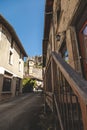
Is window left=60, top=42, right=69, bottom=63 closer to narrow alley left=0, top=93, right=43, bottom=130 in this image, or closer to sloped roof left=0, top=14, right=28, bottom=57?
narrow alley left=0, top=93, right=43, bottom=130

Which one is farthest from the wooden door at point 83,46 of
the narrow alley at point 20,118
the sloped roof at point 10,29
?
the sloped roof at point 10,29

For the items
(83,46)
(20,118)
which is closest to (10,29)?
(20,118)

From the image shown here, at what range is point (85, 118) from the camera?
0.76 m

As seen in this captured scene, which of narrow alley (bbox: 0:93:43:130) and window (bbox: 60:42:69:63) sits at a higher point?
window (bbox: 60:42:69:63)

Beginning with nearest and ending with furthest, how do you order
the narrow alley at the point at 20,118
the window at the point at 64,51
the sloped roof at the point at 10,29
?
1. the narrow alley at the point at 20,118
2. the window at the point at 64,51
3. the sloped roof at the point at 10,29

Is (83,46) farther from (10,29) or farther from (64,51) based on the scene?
(10,29)

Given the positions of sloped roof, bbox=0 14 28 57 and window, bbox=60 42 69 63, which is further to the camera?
sloped roof, bbox=0 14 28 57

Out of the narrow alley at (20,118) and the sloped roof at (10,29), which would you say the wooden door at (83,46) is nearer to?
the narrow alley at (20,118)

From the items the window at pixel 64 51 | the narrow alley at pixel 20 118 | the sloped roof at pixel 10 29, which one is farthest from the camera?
the sloped roof at pixel 10 29

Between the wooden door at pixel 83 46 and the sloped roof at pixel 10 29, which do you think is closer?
the wooden door at pixel 83 46

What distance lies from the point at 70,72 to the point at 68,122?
596mm

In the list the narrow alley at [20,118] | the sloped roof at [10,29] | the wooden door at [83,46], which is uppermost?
the sloped roof at [10,29]

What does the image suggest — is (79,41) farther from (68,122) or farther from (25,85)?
(25,85)

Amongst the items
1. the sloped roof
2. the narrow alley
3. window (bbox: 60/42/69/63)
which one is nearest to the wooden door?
window (bbox: 60/42/69/63)
